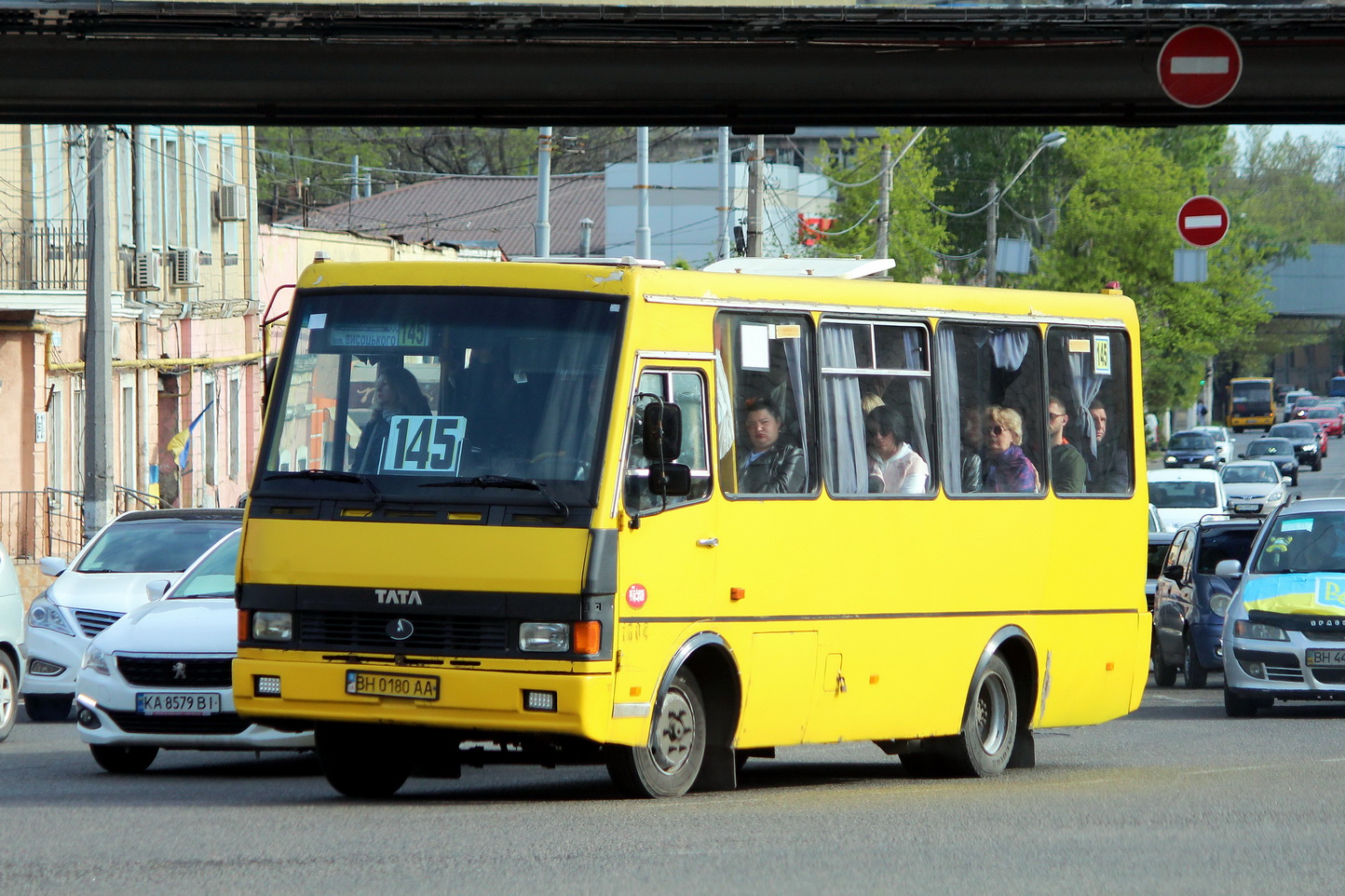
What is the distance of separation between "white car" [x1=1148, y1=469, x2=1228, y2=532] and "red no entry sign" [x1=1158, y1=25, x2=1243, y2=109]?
1883cm

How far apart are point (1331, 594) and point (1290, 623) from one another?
414mm

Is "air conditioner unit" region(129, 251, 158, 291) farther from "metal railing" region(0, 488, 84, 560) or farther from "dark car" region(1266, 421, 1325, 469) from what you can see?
"dark car" region(1266, 421, 1325, 469)

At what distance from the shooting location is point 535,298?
1090cm

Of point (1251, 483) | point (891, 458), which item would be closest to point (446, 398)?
point (891, 458)

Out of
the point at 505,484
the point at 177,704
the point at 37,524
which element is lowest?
the point at 177,704

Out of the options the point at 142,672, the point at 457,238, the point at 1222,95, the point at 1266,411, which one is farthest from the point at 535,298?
the point at 1266,411

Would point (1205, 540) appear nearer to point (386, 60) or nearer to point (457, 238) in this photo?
point (386, 60)

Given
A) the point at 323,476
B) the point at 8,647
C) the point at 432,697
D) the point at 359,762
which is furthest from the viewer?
the point at 8,647

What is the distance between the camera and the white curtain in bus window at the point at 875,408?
12.2 metres

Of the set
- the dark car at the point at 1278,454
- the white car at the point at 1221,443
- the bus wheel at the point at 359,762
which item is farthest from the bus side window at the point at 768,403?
the dark car at the point at 1278,454

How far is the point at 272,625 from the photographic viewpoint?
35.9 feet

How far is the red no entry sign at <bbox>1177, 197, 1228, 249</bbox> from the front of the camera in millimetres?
32438

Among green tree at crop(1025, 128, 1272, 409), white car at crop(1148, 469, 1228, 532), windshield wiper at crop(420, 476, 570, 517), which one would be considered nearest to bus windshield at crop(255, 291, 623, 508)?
windshield wiper at crop(420, 476, 570, 517)

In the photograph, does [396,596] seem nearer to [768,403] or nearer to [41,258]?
[768,403]
